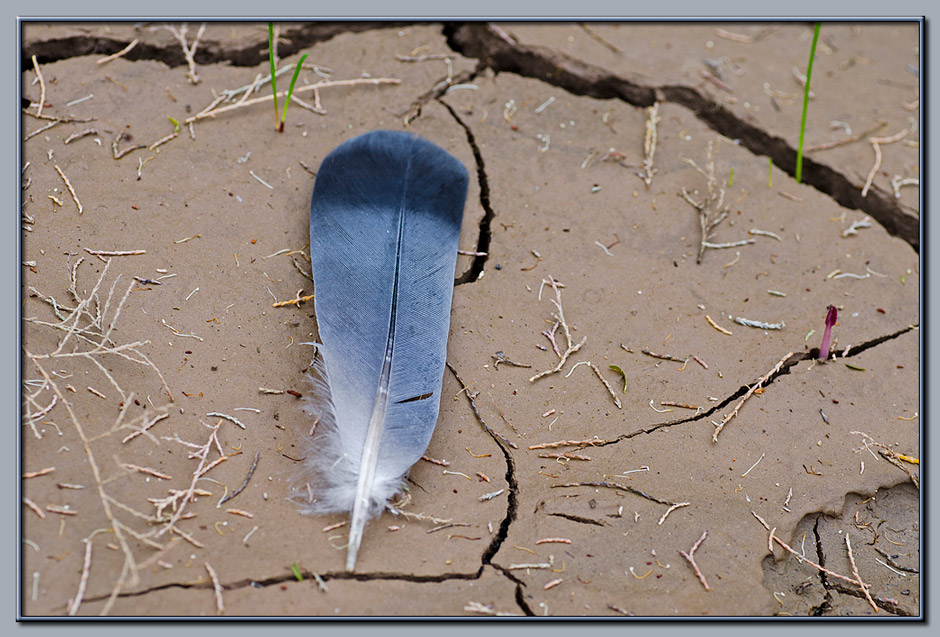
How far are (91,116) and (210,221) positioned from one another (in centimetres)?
82

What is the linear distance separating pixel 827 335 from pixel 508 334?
4.07 ft

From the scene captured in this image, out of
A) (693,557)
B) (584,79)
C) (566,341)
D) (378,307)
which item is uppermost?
(584,79)

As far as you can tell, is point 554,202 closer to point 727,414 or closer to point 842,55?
point 727,414

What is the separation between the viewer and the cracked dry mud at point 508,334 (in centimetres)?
232

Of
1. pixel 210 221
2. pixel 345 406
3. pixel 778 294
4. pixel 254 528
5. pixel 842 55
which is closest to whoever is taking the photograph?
pixel 254 528

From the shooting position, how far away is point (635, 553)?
2420mm

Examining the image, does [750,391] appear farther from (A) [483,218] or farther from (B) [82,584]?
(B) [82,584]

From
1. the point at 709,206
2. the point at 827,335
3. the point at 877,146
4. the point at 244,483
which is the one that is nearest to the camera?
the point at 244,483

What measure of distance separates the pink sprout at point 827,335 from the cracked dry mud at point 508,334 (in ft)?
0.13

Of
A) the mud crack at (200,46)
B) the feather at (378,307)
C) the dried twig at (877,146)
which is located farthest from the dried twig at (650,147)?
the mud crack at (200,46)

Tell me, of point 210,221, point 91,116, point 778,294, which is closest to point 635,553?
point 778,294

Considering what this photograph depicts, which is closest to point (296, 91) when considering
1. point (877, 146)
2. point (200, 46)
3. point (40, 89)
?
point (200, 46)

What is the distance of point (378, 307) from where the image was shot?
106 inches

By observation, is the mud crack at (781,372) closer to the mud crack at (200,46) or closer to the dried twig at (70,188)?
the dried twig at (70,188)
